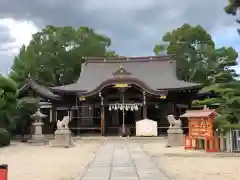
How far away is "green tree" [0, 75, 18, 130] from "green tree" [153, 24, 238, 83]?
2414 cm

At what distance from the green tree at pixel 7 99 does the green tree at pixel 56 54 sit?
15.9 m

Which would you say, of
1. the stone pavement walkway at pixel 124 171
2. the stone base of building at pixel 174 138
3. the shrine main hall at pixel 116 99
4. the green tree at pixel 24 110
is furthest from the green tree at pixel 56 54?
the stone pavement walkway at pixel 124 171

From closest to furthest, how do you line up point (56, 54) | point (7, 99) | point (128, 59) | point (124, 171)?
point (124, 171) < point (7, 99) < point (128, 59) < point (56, 54)

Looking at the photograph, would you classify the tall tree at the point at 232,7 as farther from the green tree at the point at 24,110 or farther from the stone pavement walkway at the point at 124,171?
the green tree at the point at 24,110

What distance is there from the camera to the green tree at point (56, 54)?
39438 mm

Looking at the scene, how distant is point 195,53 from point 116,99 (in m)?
18.0

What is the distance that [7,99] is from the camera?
21.0 m

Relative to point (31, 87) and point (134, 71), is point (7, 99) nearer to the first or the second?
point (31, 87)

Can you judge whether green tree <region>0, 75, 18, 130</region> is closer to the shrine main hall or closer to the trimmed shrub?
the trimmed shrub

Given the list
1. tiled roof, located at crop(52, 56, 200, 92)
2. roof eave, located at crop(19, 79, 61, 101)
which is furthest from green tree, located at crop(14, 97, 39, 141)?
tiled roof, located at crop(52, 56, 200, 92)

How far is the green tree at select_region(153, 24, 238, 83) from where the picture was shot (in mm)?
40156

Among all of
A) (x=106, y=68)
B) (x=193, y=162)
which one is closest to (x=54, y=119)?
(x=106, y=68)

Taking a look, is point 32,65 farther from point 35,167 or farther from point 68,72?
point 35,167

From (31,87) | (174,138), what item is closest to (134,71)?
(31,87)
